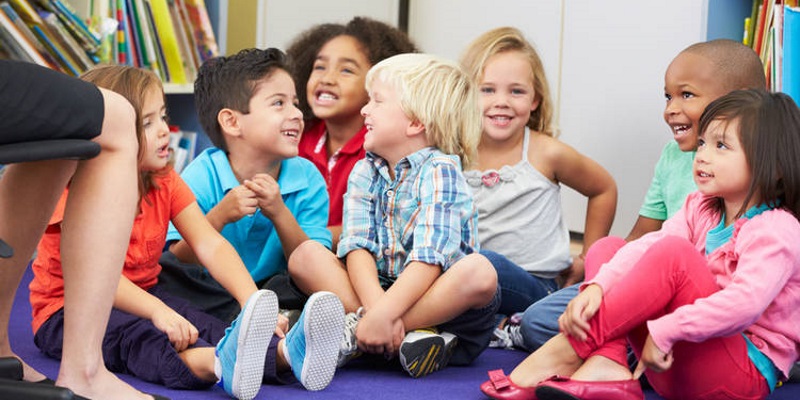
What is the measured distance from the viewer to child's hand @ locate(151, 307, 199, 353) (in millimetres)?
1546

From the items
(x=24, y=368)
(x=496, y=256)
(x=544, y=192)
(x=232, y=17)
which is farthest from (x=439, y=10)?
(x=24, y=368)

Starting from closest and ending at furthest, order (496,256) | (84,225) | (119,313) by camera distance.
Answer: (84,225) < (119,313) < (496,256)

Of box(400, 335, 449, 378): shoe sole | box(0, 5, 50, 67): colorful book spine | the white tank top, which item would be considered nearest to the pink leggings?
box(400, 335, 449, 378): shoe sole

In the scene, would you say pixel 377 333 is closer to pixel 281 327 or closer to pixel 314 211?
pixel 281 327

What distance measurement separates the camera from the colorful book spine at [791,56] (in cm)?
194

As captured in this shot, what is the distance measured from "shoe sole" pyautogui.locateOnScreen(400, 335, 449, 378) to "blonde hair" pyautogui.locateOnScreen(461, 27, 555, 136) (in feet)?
2.56

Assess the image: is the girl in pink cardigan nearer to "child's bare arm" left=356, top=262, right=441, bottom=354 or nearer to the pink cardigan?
the pink cardigan

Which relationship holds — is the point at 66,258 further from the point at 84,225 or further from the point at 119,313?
the point at 119,313

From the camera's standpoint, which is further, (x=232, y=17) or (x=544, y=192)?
(x=232, y=17)

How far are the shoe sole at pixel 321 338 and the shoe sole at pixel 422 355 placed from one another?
0.44ft

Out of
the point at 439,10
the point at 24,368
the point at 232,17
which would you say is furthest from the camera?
the point at 439,10

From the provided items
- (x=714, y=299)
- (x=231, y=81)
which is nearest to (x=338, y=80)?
(x=231, y=81)

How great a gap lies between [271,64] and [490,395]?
895 millimetres

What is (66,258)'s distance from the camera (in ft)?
4.24
